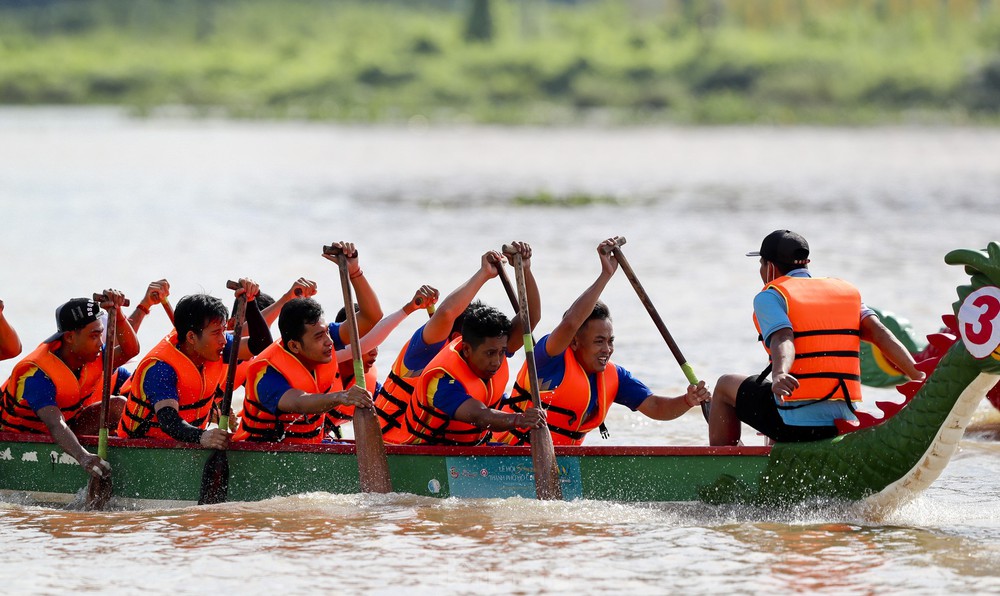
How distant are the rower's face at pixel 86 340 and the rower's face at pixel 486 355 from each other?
2.02 metres

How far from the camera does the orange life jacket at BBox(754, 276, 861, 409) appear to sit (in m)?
6.97

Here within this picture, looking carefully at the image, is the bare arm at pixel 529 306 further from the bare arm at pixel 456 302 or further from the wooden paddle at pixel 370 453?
the wooden paddle at pixel 370 453

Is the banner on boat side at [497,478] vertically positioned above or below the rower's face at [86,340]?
below

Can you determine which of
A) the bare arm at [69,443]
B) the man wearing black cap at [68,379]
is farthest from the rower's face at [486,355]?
the bare arm at [69,443]

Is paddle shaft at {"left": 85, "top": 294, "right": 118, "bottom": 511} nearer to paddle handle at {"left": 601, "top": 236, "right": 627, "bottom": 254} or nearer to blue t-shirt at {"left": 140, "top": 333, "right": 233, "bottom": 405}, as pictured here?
blue t-shirt at {"left": 140, "top": 333, "right": 233, "bottom": 405}

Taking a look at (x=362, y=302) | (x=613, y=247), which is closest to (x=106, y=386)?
(x=362, y=302)

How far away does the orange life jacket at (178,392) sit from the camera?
7.96 meters

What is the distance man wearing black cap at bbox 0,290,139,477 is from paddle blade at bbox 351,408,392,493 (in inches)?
55.6

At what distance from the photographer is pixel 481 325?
748cm

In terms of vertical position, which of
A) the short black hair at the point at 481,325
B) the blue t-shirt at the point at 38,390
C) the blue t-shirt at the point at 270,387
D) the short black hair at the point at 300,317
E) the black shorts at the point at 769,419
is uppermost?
the short black hair at the point at 300,317

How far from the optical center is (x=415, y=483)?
766cm

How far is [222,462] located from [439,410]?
1.14 meters

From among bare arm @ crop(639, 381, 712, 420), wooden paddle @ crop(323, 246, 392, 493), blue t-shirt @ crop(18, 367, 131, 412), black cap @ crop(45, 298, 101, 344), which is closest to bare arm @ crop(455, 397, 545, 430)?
wooden paddle @ crop(323, 246, 392, 493)

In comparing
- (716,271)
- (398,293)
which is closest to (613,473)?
(398,293)
